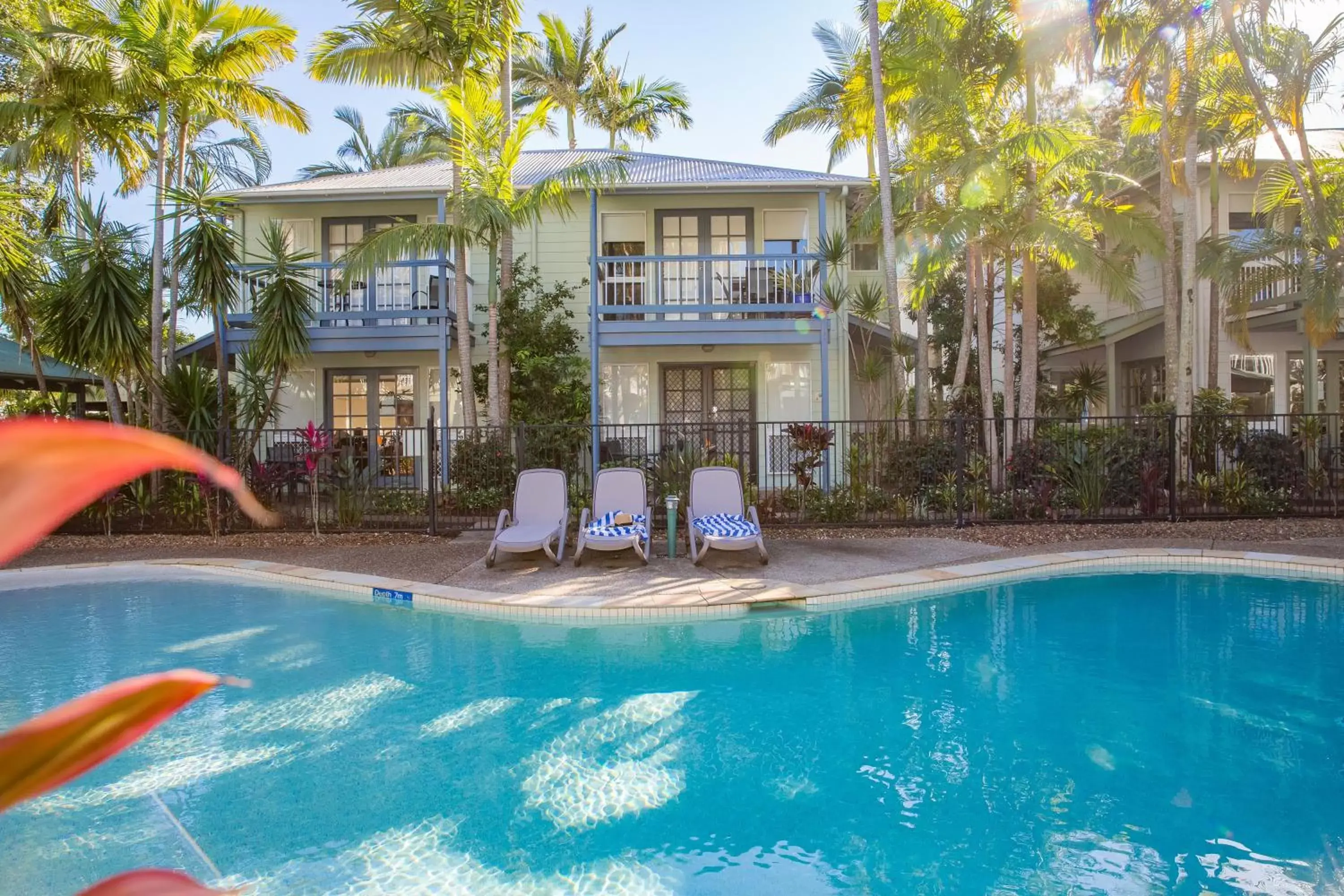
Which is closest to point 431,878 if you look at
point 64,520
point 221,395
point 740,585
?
point 64,520

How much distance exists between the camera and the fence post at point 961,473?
1205 cm

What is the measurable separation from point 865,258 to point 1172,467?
905 centimetres

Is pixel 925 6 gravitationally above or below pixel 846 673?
above

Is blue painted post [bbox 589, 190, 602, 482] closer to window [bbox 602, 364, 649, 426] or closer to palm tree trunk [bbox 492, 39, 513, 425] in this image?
window [bbox 602, 364, 649, 426]

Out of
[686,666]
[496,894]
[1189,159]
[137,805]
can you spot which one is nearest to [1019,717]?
[686,666]

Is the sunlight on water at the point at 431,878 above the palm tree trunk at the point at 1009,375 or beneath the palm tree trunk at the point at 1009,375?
beneath

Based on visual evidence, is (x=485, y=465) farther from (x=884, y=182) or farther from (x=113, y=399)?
(x=884, y=182)

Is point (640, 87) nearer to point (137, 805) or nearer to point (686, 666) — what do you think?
point (686, 666)

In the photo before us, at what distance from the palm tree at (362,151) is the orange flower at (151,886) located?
112 feet

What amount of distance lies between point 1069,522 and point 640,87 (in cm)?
1250

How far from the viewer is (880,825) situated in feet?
15.0

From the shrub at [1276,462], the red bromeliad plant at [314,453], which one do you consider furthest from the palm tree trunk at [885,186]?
the red bromeliad plant at [314,453]

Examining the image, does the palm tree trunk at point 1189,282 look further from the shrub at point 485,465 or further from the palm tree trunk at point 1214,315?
the shrub at point 485,465

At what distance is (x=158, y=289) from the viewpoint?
13961 mm
